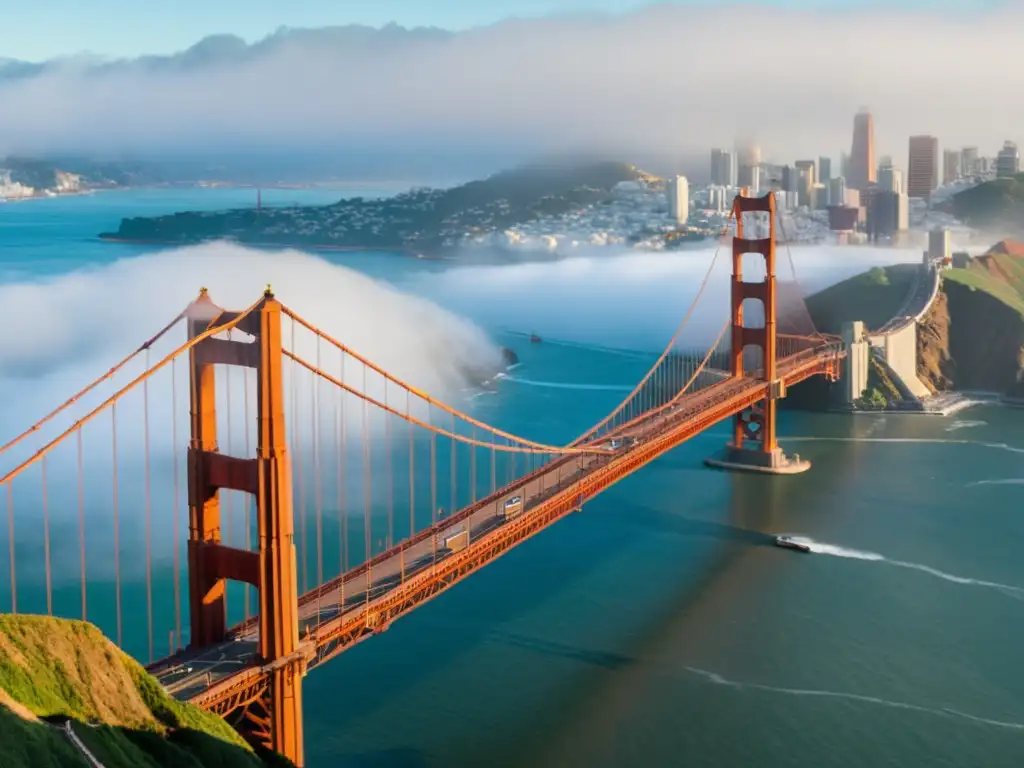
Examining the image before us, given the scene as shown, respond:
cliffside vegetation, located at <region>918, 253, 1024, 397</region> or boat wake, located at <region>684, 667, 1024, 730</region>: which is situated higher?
cliffside vegetation, located at <region>918, 253, 1024, 397</region>

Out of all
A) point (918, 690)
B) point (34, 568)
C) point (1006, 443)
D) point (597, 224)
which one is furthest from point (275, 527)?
point (597, 224)

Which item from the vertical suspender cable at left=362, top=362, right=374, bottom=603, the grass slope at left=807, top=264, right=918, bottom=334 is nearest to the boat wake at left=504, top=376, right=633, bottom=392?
the vertical suspender cable at left=362, top=362, right=374, bottom=603

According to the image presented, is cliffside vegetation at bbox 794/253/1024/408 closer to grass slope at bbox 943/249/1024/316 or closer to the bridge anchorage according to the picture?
grass slope at bbox 943/249/1024/316

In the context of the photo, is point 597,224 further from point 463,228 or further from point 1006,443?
point 1006,443

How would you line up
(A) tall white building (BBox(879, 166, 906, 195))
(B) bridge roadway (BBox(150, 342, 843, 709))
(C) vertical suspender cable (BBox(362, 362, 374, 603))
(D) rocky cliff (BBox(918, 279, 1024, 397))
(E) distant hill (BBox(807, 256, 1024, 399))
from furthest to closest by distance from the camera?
(A) tall white building (BBox(879, 166, 906, 195)) → (E) distant hill (BBox(807, 256, 1024, 399)) → (D) rocky cliff (BBox(918, 279, 1024, 397)) → (C) vertical suspender cable (BBox(362, 362, 374, 603)) → (B) bridge roadway (BBox(150, 342, 843, 709))

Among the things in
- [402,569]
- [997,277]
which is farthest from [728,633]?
[997,277]

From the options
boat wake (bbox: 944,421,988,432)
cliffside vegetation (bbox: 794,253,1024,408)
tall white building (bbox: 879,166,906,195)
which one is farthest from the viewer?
tall white building (bbox: 879,166,906,195)

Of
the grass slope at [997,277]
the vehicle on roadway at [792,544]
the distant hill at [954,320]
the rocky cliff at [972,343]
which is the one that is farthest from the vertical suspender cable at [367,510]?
the grass slope at [997,277]

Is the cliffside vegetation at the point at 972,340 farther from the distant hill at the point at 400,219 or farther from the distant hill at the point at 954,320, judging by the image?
the distant hill at the point at 400,219
